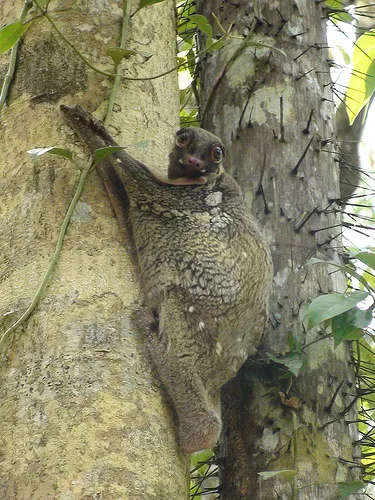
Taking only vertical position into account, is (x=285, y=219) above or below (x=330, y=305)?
above

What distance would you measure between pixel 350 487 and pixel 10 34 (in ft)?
8.19

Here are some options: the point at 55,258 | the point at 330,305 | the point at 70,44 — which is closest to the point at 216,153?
the point at 70,44

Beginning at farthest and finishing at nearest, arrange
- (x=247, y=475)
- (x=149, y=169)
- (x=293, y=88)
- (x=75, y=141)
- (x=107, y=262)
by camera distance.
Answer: (x=293, y=88)
(x=247, y=475)
(x=149, y=169)
(x=75, y=141)
(x=107, y=262)

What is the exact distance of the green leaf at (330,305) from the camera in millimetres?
3572

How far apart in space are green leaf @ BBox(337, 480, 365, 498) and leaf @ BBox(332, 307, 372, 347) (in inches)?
26.9

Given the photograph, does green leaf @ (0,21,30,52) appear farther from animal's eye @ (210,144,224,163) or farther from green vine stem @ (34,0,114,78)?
animal's eye @ (210,144,224,163)

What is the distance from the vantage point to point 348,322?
12.5 ft

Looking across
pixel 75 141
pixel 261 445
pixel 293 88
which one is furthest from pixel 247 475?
pixel 293 88

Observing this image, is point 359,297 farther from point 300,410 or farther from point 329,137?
point 329,137

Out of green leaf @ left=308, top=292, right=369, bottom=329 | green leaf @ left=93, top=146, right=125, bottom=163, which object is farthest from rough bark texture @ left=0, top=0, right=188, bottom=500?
green leaf @ left=308, top=292, right=369, bottom=329

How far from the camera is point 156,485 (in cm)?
305

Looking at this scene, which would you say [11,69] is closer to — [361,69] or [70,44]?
[70,44]

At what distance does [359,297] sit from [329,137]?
5.21 feet

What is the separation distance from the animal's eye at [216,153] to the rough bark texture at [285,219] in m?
0.39
